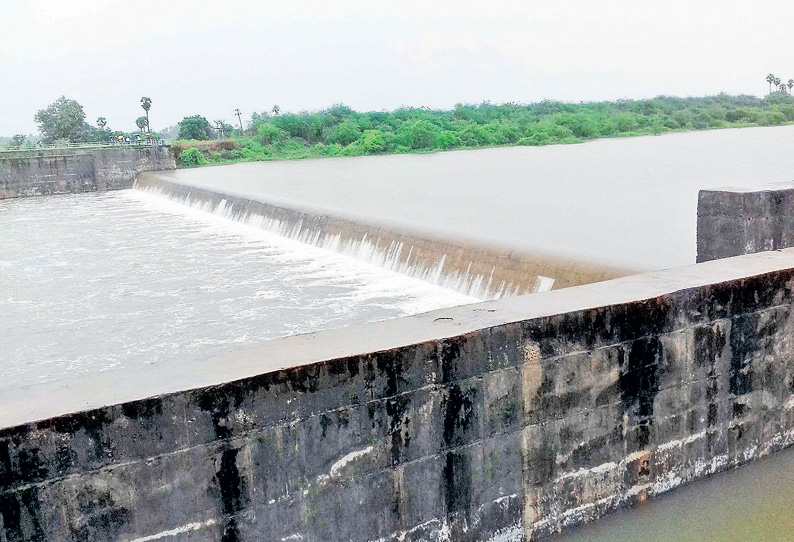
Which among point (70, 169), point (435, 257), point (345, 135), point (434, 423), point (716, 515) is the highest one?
point (345, 135)

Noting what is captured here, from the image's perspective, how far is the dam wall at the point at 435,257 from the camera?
7527mm

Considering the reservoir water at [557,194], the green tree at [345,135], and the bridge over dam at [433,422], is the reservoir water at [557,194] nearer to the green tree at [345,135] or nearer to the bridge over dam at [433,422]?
the bridge over dam at [433,422]

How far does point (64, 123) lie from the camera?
179 ft

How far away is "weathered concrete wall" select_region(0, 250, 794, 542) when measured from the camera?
279cm

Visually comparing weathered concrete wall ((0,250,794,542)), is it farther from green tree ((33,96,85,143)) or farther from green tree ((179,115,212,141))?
green tree ((33,96,85,143))

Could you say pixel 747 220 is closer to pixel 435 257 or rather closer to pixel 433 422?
pixel 433 422

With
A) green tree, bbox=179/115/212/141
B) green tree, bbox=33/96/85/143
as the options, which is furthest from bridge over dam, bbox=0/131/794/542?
green tree, bbox=33/96/85/143

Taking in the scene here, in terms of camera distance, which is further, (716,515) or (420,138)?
(420,138)

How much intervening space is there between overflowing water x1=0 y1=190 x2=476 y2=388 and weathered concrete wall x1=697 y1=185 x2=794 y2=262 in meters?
3.09

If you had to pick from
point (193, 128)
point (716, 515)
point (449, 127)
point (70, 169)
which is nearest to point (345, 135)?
point (449, 127)

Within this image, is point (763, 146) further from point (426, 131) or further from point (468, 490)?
point (468, 490)

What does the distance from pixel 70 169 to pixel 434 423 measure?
29.6m

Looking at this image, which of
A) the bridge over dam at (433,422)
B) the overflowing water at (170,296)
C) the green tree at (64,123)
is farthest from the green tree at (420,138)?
the bridge over dam at (433,422)

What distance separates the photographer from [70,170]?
98.1 ft
